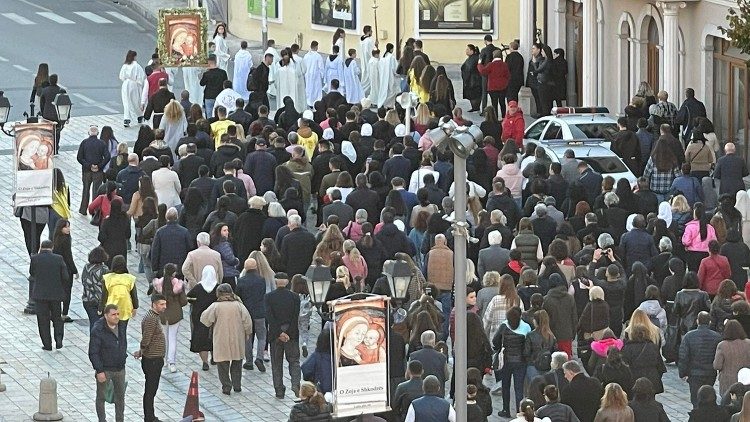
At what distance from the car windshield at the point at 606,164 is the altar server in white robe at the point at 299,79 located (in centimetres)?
1036

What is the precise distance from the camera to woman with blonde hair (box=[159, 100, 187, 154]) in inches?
1357

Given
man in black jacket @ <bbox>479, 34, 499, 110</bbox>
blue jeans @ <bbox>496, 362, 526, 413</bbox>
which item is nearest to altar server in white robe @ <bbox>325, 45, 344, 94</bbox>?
man in black jacket @ <bbox>479, 34, 499, 110</bbox>

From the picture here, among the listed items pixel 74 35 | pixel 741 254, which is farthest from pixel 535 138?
pixel 74 35

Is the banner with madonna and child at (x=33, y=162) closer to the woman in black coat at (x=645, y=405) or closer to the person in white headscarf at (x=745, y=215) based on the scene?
the person in white headscarf at (x=745, y=215)

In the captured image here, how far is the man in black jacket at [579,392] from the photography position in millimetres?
22109

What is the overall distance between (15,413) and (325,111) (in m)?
13.0

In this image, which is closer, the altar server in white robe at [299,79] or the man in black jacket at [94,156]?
the man in black jacket at [94,156]

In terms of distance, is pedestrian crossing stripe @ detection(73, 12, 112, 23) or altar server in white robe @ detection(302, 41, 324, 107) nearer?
altar server in white robe @ detection(302, 41, 324, 107)

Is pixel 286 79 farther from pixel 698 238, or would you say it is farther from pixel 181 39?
pixel 698 238

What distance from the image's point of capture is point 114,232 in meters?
28.7

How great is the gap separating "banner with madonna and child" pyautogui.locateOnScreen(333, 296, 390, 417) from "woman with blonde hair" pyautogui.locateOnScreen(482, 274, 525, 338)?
334cm

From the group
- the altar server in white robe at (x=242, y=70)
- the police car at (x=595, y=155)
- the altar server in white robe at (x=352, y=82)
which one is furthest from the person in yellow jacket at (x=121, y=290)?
the altar server in white robe at (x=352, y=82)

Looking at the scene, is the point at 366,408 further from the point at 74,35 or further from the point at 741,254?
the point at 74,35

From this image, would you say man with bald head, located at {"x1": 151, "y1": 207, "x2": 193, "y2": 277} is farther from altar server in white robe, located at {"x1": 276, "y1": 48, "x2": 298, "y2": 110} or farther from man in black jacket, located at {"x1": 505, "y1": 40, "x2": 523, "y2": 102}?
man in black jacket, located at {"x1": 505, "y1": 40, "x2": 523, "y2": 102}
